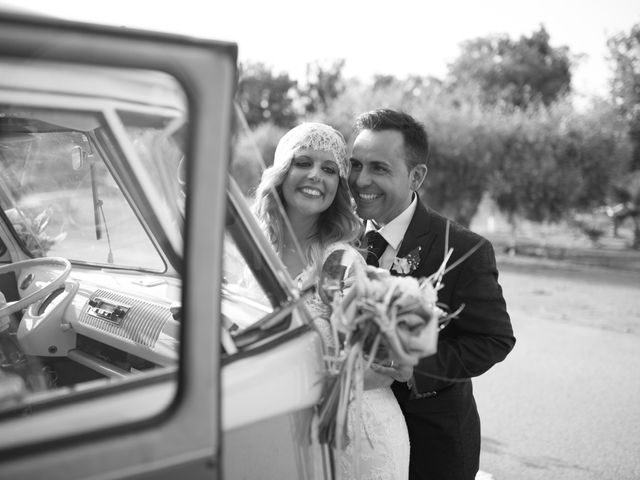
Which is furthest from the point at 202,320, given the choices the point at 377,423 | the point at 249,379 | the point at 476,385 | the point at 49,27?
the point at 476,385

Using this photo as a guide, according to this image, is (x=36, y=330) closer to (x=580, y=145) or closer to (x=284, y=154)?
(x=284, y=154)

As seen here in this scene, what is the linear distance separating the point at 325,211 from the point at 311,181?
0.17 meters

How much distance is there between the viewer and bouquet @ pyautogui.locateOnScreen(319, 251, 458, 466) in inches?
59.9

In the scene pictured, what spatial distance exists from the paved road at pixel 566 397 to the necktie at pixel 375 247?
2.03m

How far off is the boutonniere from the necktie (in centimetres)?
15

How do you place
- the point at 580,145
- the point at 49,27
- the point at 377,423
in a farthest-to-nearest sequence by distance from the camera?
1. the point at 580,145
2. the point at 377,423
3. the point at 49,27

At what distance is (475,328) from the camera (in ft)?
7.07

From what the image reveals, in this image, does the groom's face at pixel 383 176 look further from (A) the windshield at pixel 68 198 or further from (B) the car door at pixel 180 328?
(B) the car door at pixel 180 328

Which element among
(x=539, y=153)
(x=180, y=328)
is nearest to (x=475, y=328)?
(x=180, y=328)

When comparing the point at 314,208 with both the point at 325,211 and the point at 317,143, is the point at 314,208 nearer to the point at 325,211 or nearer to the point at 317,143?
the point at 325,211

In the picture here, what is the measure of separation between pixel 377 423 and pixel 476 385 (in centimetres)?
361

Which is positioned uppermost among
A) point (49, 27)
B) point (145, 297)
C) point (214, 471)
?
point (49, 27)

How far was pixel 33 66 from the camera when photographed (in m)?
1.10

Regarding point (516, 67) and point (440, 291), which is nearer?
point (440, 291)
